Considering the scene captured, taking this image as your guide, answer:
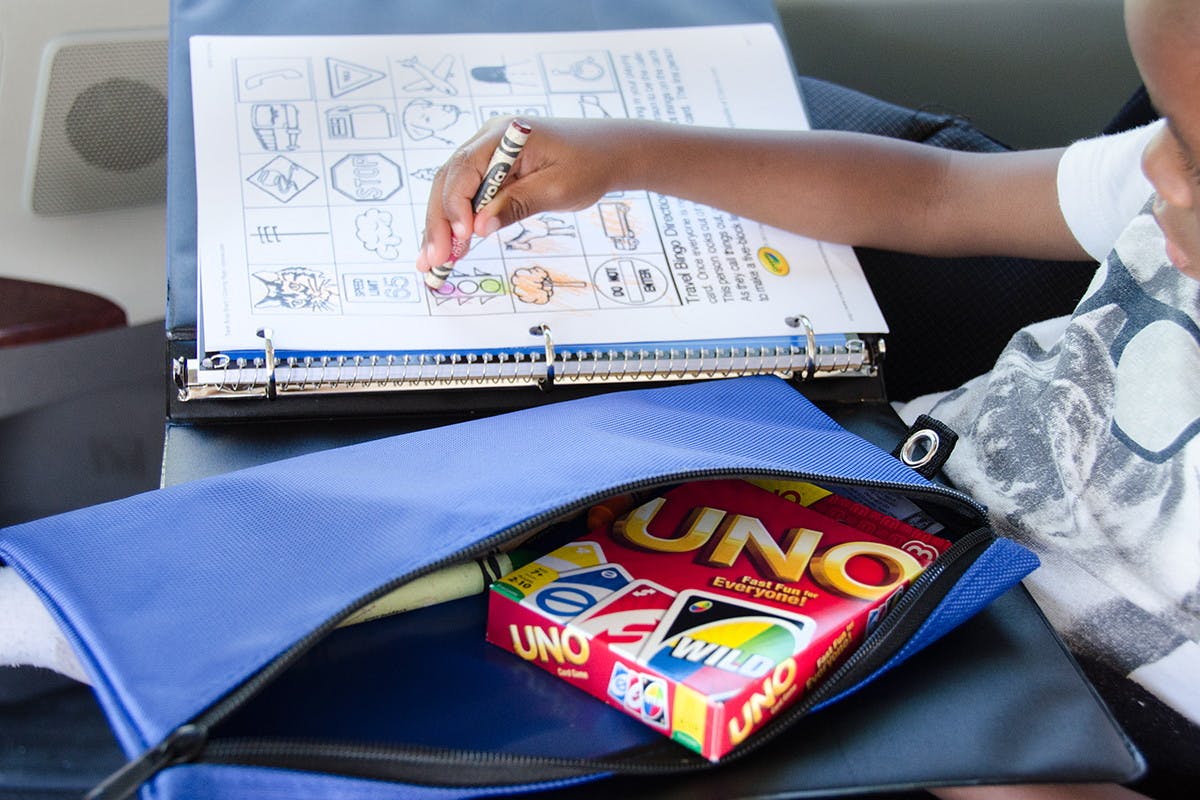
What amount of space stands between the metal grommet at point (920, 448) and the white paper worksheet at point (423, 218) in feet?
0.34

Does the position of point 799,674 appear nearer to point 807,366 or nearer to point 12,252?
point 807,366

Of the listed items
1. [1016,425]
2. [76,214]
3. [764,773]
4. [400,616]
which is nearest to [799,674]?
[764,773]

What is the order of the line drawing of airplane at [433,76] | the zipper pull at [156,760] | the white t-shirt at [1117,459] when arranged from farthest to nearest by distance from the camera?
the line drawing of airplane at [433,76], the white t-shirt at [1117,459], the zipper pull at [156,760]

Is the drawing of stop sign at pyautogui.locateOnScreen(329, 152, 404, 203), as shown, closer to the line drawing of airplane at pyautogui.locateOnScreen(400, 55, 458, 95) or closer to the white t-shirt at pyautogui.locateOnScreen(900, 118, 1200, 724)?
the line drawing of airplane at pyautogui.locateOnScreen(400, 55, 458, 95)

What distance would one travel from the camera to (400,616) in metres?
0.53

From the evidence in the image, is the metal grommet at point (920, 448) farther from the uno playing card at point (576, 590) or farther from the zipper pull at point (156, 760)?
the zipper pull at point (156, 760)

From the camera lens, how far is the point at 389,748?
1.40ft

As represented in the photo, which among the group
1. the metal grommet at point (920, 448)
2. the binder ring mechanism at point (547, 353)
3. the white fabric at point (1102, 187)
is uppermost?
the white fabric at point (1102, 187)

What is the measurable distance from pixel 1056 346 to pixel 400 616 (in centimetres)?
41

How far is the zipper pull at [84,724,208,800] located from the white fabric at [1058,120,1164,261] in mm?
582

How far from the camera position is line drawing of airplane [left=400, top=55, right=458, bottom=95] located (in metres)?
0.81

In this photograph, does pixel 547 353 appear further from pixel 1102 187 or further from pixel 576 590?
pixel 1102 187

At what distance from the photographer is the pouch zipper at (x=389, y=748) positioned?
15.8 inches

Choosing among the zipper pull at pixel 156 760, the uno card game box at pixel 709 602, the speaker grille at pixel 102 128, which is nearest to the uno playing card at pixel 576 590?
the uno card game box at pixel 709 602
